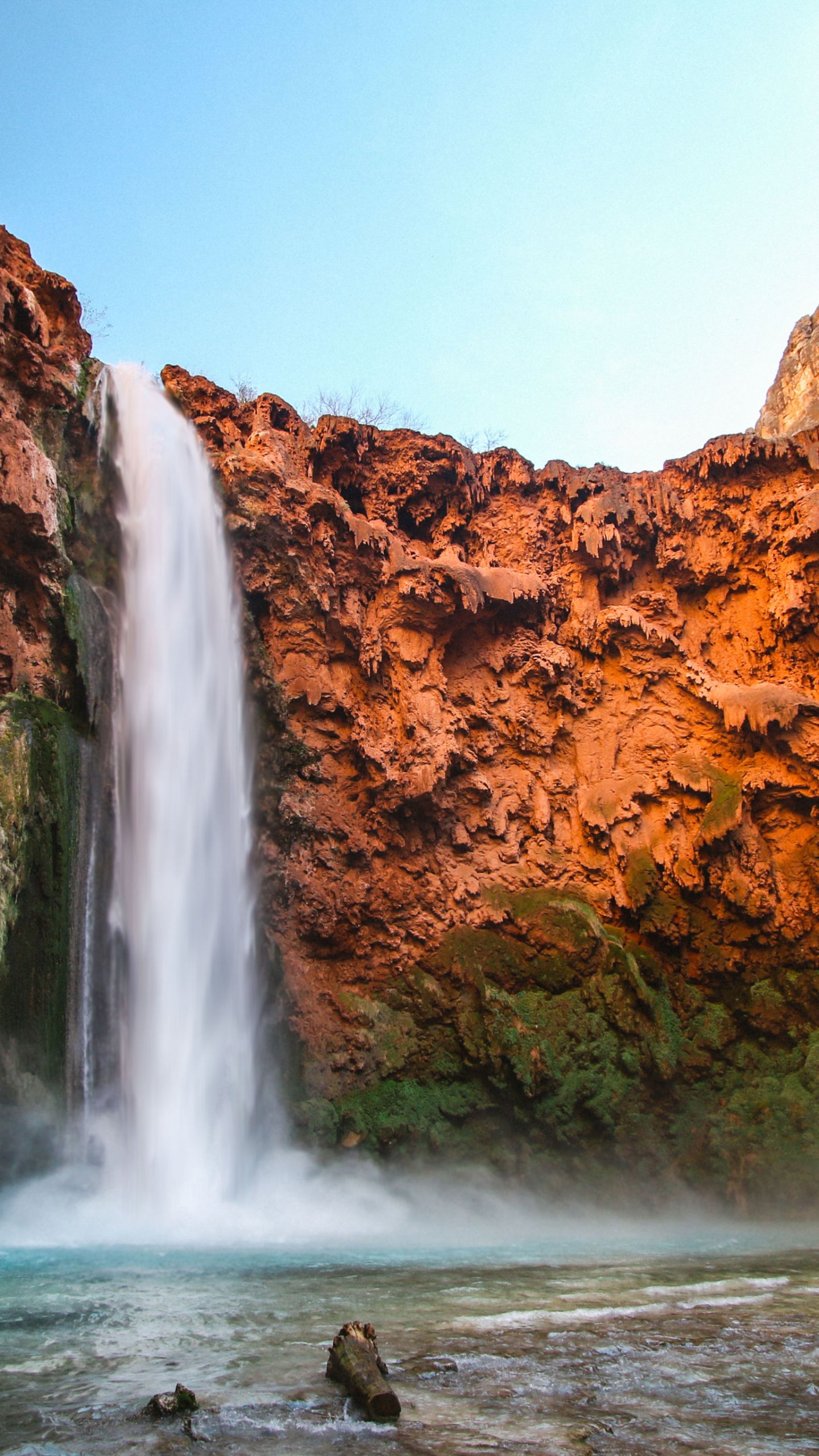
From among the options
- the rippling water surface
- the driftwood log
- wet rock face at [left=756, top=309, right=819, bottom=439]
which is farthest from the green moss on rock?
wet rock face at [left=756, top=309, right=819, bottom=439]

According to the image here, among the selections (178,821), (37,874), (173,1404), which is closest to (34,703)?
(37,874)

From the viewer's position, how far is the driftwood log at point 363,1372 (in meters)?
3.85

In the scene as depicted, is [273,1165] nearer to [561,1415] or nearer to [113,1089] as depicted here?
[113,1089]

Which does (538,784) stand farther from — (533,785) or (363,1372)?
(363,1372)

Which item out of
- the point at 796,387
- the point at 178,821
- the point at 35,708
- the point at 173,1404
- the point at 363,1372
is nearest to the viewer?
the point at 173,1404

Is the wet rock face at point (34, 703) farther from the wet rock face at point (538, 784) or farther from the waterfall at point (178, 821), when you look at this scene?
the wet rock face at point (538, 784)

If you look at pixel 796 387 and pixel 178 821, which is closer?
pixel 178 821

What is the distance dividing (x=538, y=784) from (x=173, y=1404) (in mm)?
13105

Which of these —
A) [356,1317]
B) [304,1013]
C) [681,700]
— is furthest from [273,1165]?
[681,700]

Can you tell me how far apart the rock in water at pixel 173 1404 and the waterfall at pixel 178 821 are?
7852 mm

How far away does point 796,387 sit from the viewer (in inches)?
1014

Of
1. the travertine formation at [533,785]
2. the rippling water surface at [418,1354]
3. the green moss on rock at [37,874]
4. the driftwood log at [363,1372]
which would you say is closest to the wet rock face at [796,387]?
the travertine formation at [533,785]

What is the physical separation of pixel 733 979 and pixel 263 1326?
11097 millimetres

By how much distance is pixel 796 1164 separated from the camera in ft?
45.7
